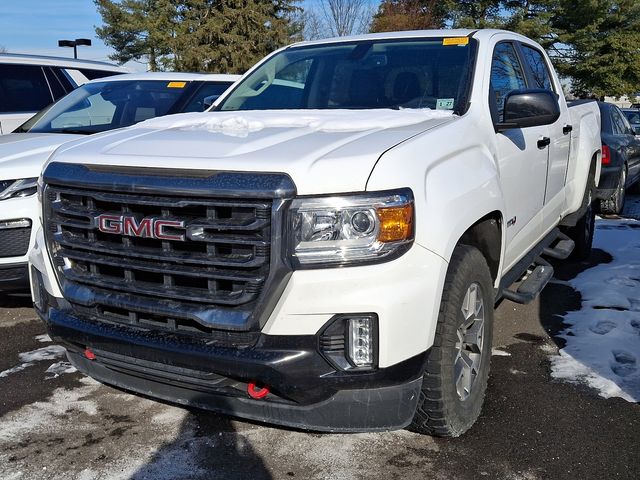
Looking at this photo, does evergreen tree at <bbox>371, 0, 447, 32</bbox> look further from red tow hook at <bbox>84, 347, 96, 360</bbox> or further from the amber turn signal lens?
the amber turn signal lens

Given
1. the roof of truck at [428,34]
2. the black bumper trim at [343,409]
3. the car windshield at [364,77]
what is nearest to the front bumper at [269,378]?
the black bumper trim at [343,409]

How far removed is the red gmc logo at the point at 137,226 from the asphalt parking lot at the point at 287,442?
106cm

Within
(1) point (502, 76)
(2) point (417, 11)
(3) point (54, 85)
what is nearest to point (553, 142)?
(1) point (502, 76)

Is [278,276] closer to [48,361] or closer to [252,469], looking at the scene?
[252,469]

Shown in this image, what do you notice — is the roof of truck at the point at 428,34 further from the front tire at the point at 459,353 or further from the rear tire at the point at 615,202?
the rear tire at the point at 615,202

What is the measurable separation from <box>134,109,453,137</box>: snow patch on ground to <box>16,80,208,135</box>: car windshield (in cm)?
276

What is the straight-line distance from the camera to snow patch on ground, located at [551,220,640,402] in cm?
→ 399

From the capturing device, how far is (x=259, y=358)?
2617 millimetres

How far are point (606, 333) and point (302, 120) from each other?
2.64 m

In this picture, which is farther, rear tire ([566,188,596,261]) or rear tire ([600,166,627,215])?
rear tire ([600,166,627,215])

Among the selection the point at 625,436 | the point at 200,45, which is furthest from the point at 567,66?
the point at 625,436

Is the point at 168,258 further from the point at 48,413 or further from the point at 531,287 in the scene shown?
the point at 531,287

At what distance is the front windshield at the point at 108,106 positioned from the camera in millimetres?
6438

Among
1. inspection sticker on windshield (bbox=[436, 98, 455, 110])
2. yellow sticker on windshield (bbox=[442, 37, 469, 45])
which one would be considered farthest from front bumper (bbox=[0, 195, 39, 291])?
yellow sticker on windshield (bbox=[442, 37, 469, 45])
